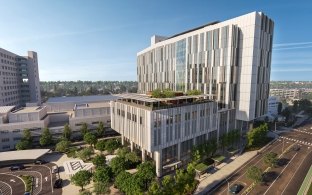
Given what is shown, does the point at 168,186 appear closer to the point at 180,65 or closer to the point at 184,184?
the point at 184,184

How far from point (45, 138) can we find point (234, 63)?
266ft

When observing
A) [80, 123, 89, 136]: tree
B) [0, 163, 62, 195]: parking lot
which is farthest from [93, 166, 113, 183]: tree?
[80, 123, 89, 136]: tree

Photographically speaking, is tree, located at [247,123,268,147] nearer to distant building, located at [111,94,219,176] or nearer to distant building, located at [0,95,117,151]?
distant building, located at [111,94,219,176]

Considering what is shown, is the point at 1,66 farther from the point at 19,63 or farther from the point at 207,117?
the point at 207,117

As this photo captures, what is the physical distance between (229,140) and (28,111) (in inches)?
3263

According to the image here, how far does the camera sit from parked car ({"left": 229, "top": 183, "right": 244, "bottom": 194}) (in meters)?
42.9

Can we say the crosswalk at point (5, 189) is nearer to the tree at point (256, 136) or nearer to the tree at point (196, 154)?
the tree at point (196, 154)

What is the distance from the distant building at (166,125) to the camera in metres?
48.8

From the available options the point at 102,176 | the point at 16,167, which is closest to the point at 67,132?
the point at 16,167

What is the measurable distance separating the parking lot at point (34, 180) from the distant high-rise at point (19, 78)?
239 ft

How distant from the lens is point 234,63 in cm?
7181

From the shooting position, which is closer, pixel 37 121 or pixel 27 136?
pixel 27 136

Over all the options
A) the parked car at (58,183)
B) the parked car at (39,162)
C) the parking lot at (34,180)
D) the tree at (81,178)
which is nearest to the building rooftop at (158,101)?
the tree at (81,178)

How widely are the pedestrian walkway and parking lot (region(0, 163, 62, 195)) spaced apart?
1419 inches
